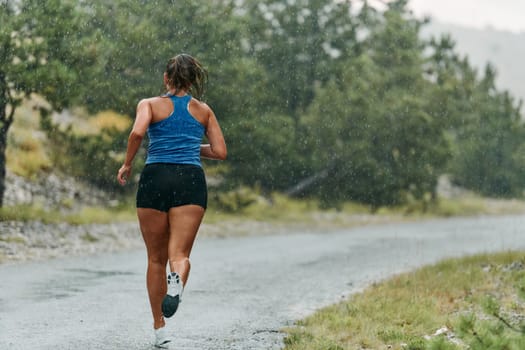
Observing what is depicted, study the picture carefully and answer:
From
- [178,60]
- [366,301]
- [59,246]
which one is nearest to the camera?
[178,60]

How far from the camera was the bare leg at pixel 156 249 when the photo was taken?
18.0ft

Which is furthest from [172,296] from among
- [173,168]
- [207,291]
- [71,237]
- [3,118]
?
[3,118]

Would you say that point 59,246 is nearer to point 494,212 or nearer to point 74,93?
point 74,93

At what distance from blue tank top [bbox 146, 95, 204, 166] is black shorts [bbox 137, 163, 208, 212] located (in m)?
0.05

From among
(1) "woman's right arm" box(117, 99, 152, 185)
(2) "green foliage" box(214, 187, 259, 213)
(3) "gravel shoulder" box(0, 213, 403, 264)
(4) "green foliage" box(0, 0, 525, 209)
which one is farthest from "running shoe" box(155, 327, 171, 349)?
(2) "green foliage" box(214, 187, 259, 213)

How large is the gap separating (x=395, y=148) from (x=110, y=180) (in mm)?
13290

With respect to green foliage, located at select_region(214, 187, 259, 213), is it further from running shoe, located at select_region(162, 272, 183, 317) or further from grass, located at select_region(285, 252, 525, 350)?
running shoe, located at select_region(162, 272, 183, 317)

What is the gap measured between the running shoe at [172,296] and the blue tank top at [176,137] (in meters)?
0.79

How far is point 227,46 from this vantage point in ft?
69.9

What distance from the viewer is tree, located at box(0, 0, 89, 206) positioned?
15438 mm

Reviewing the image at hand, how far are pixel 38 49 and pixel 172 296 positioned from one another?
11.4 meters

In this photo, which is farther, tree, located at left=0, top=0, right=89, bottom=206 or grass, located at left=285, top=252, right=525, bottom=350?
tree, located at left=0, top=0, right=89, bottom=206

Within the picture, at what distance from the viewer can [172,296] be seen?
→ 5250 mm

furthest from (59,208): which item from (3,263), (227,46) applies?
(3,263)
